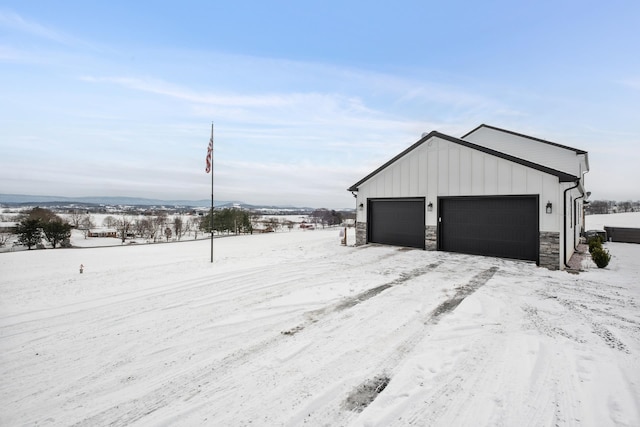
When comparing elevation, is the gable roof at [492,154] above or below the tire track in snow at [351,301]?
above

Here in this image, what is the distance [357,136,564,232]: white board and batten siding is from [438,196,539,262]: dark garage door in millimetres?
336

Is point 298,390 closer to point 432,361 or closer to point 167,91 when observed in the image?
point 432,361

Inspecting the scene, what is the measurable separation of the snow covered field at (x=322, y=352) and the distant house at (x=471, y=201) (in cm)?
234

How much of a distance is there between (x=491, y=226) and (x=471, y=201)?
1145mm

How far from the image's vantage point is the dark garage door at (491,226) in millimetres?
8969

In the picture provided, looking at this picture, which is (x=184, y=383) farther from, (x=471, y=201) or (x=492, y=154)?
(x=492, y=154)

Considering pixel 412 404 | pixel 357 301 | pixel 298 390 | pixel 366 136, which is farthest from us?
pixel 366 136

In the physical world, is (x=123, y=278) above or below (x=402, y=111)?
below

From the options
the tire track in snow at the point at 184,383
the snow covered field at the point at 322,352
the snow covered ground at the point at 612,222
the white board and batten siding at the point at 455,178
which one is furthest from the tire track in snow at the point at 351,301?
the snow covered ground at the point at 612,222

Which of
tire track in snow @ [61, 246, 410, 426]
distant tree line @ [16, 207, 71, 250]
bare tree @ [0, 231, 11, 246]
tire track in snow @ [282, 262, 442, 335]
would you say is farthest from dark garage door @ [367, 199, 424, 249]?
bare tree @ [0, 231, 11, 246]

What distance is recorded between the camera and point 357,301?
17.7 ft

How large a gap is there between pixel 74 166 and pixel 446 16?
169ft

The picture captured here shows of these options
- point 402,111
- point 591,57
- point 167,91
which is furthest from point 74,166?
point 591,57

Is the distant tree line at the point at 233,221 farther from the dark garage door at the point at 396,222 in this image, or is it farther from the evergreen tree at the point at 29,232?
the dark garage door at the point at 396,222
